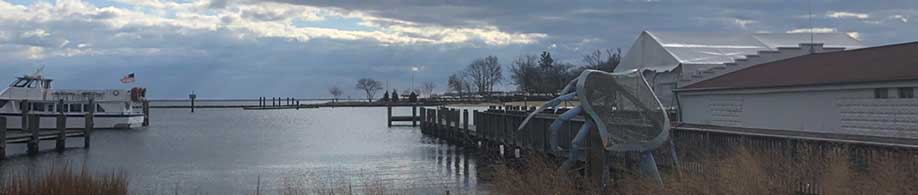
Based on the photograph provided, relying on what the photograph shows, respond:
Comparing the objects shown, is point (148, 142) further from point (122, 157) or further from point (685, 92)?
point (685, 92)

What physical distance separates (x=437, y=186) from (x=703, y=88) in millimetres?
9643

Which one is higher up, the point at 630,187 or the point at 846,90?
the point at 846,90

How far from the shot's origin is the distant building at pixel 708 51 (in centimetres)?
3312

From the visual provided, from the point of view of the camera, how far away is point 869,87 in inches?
743

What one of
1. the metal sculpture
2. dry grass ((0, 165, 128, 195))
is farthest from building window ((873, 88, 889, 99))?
dry grass ((0, 165, 128, 195))

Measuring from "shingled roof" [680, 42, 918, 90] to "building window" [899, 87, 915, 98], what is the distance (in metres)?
0.29

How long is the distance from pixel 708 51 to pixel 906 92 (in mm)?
23076

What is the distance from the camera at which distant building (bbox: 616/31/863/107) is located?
109 feet

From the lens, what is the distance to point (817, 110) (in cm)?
2080

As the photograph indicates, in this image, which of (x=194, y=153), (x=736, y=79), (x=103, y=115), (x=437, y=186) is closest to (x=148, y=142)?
(x=194, y=153)

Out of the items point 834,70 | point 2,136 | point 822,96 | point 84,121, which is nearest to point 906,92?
point 822,96

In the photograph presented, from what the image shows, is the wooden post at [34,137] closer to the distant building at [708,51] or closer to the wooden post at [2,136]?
the wooden post at [2,136]

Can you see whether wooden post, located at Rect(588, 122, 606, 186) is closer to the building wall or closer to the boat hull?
the building wall

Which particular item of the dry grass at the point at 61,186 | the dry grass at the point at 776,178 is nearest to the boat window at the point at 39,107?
the dry grass at the point at 61,186
